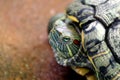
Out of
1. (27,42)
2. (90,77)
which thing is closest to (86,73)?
(90,77)

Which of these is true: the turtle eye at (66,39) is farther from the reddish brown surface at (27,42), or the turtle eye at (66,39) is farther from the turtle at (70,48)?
the reddish brown surface at (27,42)

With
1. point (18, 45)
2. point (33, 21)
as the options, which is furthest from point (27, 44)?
point (33, 21)

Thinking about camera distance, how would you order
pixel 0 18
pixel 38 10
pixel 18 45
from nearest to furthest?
pixel 18 45 < pixel 0 18 < pixel 38 10

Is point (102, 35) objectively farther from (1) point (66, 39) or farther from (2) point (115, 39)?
(1) point (66, 39)

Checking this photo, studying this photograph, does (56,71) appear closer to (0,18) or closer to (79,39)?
(79,39)

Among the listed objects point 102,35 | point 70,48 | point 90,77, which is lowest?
point 90,77

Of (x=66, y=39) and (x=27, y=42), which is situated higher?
(x=66, y=39)
